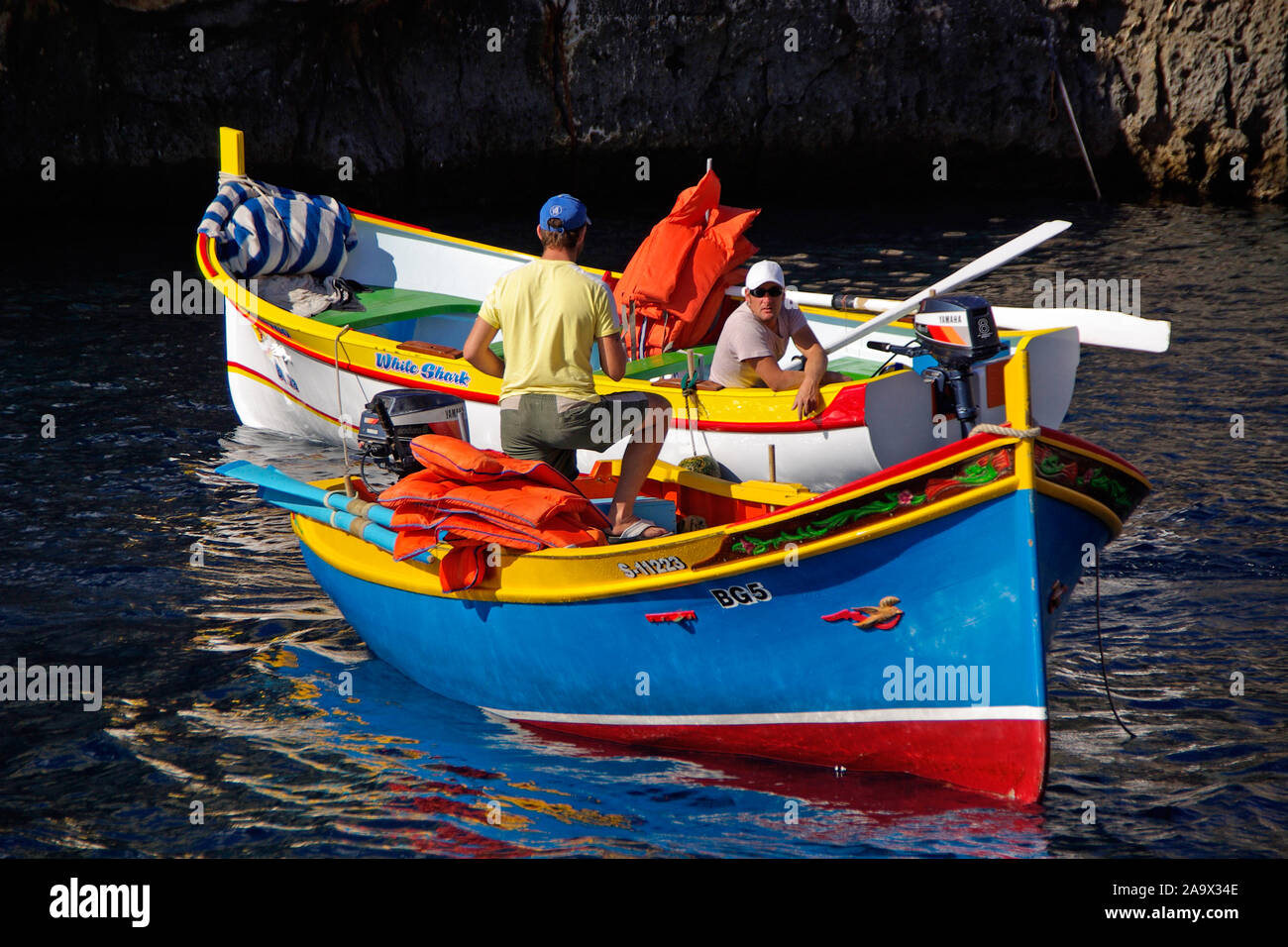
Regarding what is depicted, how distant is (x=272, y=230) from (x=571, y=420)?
5.78 m

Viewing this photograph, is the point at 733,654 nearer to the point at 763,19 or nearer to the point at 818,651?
the point at 818,651

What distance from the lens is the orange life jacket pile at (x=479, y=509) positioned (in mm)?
5820

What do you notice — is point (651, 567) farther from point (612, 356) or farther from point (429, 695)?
point (429, 695)

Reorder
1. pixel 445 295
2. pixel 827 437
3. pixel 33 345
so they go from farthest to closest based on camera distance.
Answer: pixel 33 345
pixel 445 295
pixel 827 437

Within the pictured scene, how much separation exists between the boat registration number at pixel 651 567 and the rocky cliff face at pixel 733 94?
14.2 m

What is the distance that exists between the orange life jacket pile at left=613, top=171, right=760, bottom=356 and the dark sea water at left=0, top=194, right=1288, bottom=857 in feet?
8.83

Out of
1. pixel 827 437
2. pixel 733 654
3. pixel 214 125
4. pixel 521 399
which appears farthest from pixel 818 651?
pixel 214 125

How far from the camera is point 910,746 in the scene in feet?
18.0

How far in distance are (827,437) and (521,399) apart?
2157mm

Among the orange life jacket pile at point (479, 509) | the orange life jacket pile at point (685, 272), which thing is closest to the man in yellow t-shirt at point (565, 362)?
the orange life jacket pile at point (479, 509)

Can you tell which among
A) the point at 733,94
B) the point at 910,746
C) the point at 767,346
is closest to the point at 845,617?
the point at 910,746

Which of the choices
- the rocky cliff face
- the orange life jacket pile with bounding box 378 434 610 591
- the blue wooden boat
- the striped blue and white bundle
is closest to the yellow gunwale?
the blue wooden boat

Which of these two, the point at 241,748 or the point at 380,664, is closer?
the point at 241,748

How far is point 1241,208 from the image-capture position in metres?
18.6
